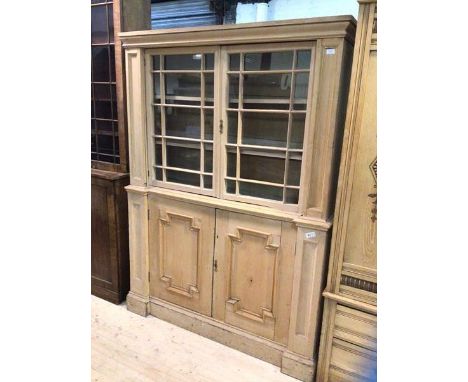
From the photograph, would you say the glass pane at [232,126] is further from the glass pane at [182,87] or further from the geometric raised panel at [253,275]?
the geometric raised panel at [253,275]

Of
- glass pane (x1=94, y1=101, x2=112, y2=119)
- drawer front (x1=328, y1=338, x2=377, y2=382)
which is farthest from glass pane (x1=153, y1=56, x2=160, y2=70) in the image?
drawer front (x1=328, y1=338, x2=377, y2=382)

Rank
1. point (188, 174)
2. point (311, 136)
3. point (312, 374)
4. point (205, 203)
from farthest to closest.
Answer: point (188, 174)
point (205, 203)
point (312, 374)
point (311, 136)

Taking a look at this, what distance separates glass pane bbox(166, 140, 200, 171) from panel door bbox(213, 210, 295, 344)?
38 cm

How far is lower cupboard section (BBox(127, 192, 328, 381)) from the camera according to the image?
186 cm

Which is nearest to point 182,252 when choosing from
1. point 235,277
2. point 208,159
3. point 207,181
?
point 235,277

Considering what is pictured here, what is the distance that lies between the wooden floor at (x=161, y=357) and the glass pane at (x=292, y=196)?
99 cm

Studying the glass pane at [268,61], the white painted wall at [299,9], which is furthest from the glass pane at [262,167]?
the white painted wall at [299,9]

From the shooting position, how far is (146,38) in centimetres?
200

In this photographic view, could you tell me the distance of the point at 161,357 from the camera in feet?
6.73

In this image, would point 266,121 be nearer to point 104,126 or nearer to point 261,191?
point 261,191

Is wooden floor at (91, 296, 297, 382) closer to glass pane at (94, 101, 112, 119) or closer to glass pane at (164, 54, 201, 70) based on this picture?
glass pane at (94, 101, 112, 119)
